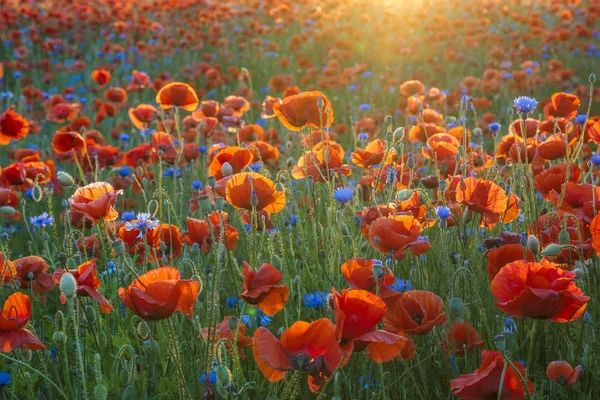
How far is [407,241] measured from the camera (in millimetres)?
1648

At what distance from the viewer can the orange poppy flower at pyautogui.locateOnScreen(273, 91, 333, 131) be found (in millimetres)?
2221

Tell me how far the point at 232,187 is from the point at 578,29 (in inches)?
221

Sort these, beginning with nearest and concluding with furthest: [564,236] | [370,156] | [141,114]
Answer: [564,236], [370,156], [141,114]

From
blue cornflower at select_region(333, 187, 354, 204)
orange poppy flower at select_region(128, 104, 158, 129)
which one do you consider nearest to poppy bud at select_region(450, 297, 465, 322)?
blue cornflower at select_region(333, 187, 354, 204)

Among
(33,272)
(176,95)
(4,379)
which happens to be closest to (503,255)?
(4,379)

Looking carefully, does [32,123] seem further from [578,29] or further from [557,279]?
[578,29]

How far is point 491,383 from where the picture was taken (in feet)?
4.44

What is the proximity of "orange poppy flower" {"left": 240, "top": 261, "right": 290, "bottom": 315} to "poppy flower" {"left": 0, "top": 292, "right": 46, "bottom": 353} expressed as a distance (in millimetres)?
497

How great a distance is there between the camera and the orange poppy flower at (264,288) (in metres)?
1.50

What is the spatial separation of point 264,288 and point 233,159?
87cm

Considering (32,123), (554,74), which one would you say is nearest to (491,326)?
(32,123)

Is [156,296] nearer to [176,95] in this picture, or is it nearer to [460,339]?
[460,339]

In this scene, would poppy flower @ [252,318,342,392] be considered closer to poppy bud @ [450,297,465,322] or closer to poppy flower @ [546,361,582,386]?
poppy bud @ [450,297,465,322]

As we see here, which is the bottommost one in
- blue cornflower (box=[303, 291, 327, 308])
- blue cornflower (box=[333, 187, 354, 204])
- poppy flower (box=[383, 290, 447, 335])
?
blue cornflower (box=[303, 291, 327, 308])
